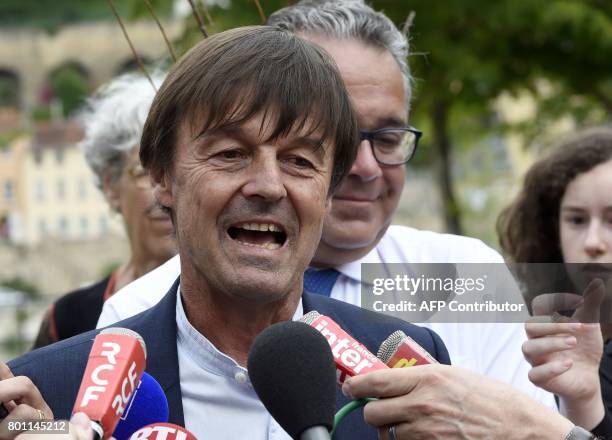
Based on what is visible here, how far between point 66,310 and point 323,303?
2167mm

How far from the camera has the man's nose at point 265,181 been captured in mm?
2586

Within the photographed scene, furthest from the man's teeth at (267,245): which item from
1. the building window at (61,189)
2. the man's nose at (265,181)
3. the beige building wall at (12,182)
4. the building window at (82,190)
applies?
the building window at (61,189)

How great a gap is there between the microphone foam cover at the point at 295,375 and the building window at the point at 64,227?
52254mm

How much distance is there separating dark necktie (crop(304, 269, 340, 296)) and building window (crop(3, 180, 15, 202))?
48824 millimetres

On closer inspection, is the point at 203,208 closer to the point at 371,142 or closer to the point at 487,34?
the point at 371,142

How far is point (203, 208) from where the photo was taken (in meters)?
2.67

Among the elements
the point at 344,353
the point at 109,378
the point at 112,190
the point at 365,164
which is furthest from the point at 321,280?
the point at 112,190

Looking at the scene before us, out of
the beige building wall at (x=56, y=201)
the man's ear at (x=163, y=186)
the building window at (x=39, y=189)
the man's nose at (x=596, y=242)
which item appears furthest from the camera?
the building window at (x=39, y=189)

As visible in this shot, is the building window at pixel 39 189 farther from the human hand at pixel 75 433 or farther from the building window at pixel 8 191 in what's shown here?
the human hand at pixel 75 433

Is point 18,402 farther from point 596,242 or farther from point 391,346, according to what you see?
point 596,242

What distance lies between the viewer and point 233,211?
2615 millimetres

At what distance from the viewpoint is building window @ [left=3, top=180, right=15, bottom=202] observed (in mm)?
50688

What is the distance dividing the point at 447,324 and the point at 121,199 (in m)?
2.36

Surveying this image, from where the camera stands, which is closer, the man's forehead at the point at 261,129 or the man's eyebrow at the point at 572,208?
the man's forehead at the point at 261,129
